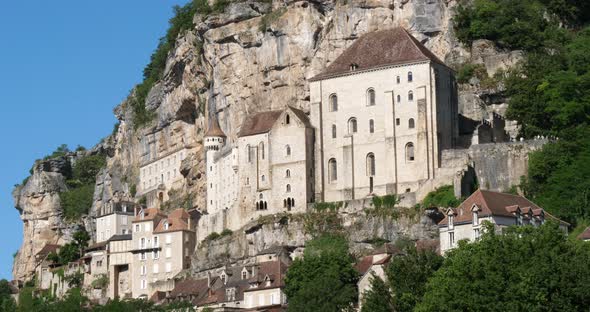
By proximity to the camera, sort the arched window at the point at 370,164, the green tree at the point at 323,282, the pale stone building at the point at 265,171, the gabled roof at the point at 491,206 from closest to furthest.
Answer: the green tree at the point at 323,282
the gabled roof at the point at 491,206
the arched window at the point at 370,164
the pale stone building at the point at 265,171

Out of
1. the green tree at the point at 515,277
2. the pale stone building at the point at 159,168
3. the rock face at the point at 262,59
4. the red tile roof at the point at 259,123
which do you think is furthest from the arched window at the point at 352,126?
the pale stone building at the point at 159,168

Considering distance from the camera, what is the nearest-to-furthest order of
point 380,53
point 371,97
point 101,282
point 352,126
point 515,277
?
point 515,277, point 371,97, point 352,126, point 380,53, point 101,282

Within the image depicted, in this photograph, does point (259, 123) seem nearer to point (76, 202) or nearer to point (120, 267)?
point (120, 267)

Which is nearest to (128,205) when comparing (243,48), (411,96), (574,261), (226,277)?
(243,48)

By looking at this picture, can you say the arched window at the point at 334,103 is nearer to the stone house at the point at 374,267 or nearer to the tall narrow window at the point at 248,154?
the tall narrow window at the point at 248,154

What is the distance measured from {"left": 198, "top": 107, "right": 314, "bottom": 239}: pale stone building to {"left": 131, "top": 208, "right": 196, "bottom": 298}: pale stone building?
5.96ft

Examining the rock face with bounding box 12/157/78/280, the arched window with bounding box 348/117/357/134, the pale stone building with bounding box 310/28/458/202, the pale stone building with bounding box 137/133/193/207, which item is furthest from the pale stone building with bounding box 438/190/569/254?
the rock face with bounding box 12/157/78/280

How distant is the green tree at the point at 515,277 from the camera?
241 feet

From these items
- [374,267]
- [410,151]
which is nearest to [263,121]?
[410,151]

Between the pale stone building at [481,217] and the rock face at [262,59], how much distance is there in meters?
10.3

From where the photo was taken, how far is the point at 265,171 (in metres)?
107

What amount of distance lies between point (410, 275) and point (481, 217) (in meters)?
7.07

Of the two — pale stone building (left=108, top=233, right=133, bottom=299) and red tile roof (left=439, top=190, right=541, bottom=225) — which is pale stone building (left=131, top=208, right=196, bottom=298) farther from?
red tile roof (left=439, top=190, right=541, bottom=225)

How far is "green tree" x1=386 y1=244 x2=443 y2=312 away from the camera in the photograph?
81125 millimetres
